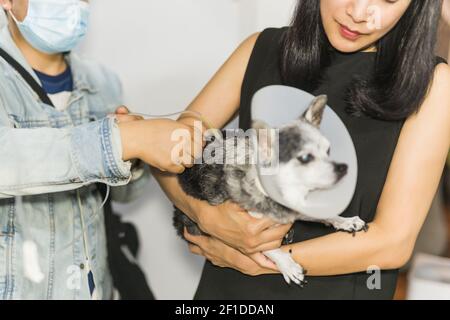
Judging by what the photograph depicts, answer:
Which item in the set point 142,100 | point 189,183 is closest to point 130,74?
point 142,100

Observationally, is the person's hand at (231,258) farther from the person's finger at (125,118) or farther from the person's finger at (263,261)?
the person's finger at (125,118)

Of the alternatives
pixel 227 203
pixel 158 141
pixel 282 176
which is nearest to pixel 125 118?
pixel 158 141

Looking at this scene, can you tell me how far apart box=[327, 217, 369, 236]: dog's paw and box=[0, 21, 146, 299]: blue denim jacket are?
0.40 metres

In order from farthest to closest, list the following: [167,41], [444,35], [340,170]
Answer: [167,41], [444,35], [340,170]

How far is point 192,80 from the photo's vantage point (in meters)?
1.48

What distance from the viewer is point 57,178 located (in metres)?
0.94

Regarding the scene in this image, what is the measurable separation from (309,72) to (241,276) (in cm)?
44

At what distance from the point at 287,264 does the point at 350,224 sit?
139 millimetres

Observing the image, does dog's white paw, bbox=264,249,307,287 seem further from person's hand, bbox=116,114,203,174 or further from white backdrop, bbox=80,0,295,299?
white backdrop, bbox=80,0,295,299

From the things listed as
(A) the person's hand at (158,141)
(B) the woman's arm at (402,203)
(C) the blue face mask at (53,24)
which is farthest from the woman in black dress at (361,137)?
(C) the blue face mask at (53,24)

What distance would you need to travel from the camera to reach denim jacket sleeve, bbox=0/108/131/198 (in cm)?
92

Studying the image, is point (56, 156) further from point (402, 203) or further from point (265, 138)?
point (402, 203)

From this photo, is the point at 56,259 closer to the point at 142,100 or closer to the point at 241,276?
the point at 241,276

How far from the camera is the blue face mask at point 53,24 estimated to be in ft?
3.56
